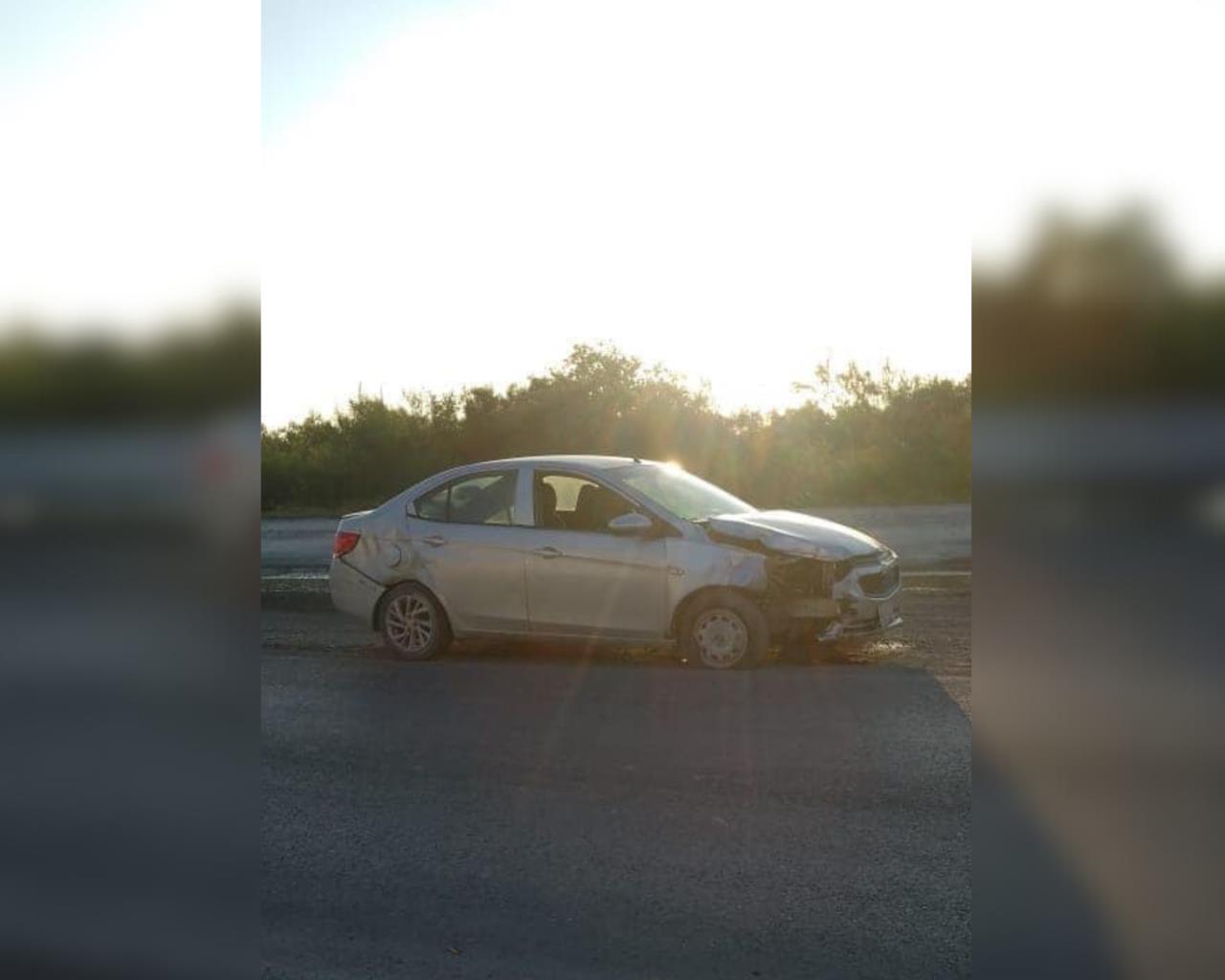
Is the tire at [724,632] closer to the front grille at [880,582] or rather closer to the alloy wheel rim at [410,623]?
the front grille at [880,582]

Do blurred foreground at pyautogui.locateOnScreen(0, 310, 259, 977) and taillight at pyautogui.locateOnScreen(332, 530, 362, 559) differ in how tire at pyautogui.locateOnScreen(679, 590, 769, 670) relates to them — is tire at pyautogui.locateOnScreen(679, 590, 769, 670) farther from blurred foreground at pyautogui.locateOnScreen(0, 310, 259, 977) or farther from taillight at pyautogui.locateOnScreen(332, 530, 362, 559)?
blurred foreground at pyautogui.locateOnScreen(0, 310, 259, 977)

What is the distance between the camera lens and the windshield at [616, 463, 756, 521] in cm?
830

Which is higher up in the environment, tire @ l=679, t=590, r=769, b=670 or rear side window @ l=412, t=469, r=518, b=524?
rear side window @ l=412, t=469, r=518, b=524

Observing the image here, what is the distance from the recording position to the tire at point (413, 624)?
326 inches

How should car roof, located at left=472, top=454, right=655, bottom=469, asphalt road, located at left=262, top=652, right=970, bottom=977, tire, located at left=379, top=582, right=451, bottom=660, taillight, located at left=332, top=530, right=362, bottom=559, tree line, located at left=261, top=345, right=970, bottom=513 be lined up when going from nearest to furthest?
asphalt road, located at left=262, top=652, right=970, bottom=977 < tire, located at left=379, top=582, right=451, bottom=660 < car roof, located at left=472, top=454, right=655, bottom=469 < taillight, located at left=332, top=530, right=362, bottom=559 < tree line, located at left=261, top=345, right=970, bottom=513

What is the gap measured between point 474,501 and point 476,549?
1.21 ft

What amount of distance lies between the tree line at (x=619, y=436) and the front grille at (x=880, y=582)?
31.1 feet

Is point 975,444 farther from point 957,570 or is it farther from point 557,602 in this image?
point 957,570

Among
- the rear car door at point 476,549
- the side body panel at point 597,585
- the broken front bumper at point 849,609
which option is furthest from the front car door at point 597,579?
the broken front bumper at point 849,609

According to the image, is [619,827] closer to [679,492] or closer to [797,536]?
[797,536]

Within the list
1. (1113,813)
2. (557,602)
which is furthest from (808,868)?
(557,602)

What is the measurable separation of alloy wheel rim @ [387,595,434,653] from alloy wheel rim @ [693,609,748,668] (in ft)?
5.89

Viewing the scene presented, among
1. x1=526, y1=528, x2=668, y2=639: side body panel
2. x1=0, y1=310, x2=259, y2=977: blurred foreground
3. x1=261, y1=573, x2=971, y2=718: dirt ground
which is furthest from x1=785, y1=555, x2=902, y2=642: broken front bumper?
x1=0, y1=310, x2=259, y2=977: blurred foreground

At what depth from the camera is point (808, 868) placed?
4.18 metres
